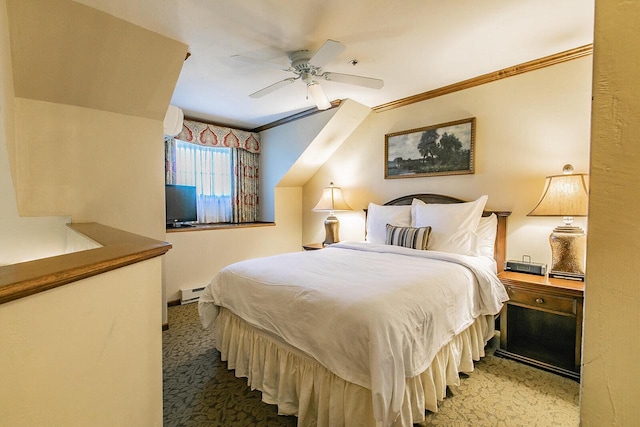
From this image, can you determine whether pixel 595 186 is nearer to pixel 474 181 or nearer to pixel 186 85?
pixel 474 181

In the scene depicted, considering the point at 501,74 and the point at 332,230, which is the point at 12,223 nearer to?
the point at 332,230

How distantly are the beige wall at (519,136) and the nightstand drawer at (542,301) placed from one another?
1.83 feet

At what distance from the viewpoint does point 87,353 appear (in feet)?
2.68

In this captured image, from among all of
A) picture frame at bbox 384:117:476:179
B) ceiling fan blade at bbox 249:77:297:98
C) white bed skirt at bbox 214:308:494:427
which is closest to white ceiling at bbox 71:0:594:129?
ceiling fan blade at bbox 249:77:297:98

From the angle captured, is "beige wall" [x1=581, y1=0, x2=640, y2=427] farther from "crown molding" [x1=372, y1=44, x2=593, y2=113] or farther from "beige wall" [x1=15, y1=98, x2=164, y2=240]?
"beige wall" [x1=15, y1=98, x2=164, y2=240]

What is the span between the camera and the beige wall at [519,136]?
237cm

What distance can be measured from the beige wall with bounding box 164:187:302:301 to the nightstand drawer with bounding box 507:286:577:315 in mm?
3227

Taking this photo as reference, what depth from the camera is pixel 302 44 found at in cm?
225

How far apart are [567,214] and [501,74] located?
144 cm

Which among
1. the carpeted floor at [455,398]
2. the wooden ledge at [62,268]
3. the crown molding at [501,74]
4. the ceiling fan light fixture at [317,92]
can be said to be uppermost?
the crown molding at [501,74]

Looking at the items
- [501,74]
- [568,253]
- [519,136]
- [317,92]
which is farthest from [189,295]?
[501,74]

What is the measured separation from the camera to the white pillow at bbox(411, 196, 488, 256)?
8.45 ft

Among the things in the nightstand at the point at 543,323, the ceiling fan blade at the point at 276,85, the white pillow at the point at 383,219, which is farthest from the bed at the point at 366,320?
the ceiling fan blade at the point at 276,85

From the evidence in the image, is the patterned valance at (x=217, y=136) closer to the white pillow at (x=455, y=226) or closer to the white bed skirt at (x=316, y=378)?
the white bed skirt at (x=316, y=378)
